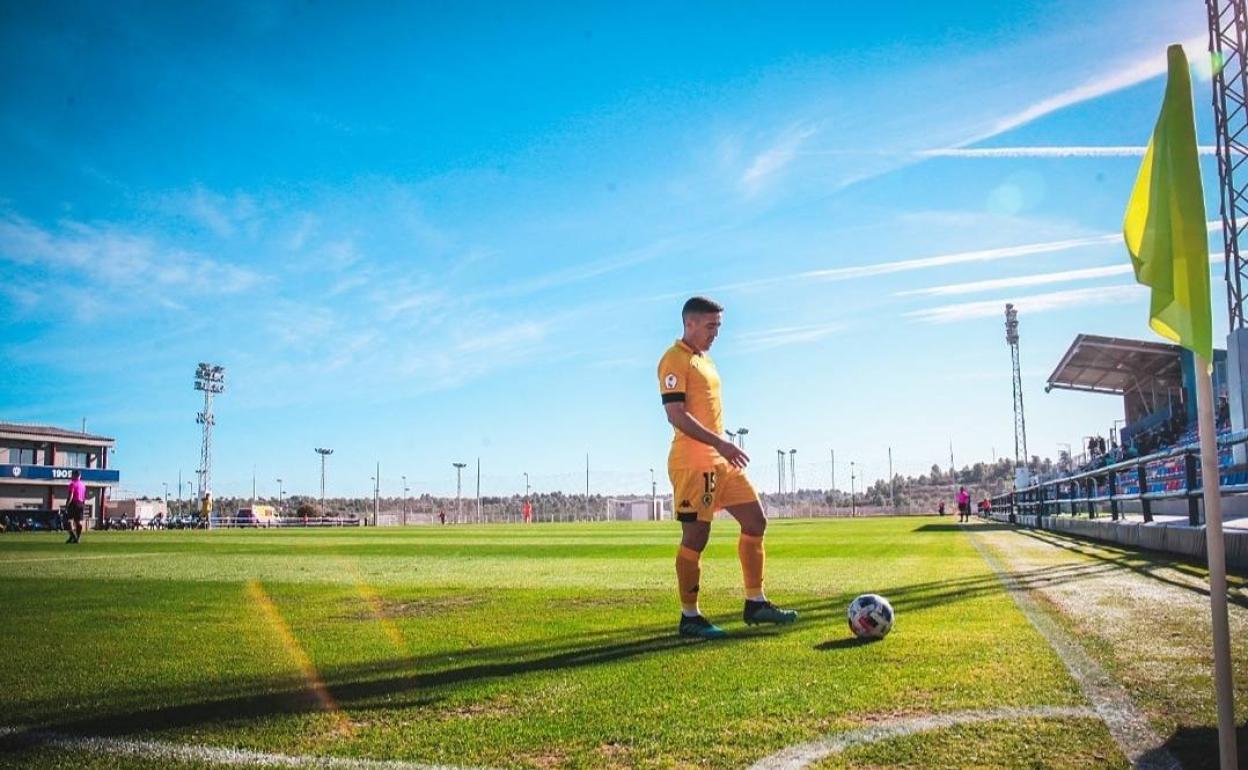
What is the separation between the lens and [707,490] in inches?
206

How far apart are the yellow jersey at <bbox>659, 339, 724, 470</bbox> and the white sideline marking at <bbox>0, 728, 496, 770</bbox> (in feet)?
9.72

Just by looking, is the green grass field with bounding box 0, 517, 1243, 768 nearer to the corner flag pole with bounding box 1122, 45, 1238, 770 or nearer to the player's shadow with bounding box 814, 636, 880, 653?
the player's shadow with bounding box 814, 636, 880, 653

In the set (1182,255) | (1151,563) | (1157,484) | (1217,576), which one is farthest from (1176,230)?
(1157,484)

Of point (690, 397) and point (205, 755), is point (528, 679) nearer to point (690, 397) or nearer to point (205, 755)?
point (205, 755)

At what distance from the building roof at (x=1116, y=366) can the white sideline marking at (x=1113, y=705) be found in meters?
38.0

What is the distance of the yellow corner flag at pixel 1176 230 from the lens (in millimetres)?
2420

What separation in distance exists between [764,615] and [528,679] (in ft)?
6.62

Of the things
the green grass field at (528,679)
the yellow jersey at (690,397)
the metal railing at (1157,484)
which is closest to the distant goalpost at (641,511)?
the metal railing at (1157,484)

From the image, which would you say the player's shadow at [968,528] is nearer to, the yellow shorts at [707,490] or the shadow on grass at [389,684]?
the yellow shorts at [707,490]

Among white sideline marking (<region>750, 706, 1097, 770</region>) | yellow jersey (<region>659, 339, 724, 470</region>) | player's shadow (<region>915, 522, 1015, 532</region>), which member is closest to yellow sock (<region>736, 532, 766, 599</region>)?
yellow jersey (<region>659, 339, 724, 470</region>)

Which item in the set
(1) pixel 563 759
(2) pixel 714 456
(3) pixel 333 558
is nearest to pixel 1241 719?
(1) pixel 563 759

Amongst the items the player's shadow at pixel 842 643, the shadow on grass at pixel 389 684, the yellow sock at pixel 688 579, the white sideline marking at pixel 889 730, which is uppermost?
the yellow sock at pixel 688 579

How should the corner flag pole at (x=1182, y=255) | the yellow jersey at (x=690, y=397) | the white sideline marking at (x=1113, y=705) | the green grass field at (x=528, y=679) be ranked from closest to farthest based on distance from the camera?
the corner flag pole at (x=1182, y=255) < the white sideline marking at (x=1113, y=705) < the green grass field at (x=528, y=679) < the yellow jersey at (x=690, y=397)

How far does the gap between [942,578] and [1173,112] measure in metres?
6.73
